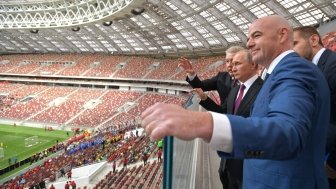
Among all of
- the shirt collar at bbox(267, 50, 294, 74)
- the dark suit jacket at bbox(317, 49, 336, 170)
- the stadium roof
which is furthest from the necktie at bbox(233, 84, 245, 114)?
the stadium roof

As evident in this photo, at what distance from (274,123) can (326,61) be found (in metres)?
2.32

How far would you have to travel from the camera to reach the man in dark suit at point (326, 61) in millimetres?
3209

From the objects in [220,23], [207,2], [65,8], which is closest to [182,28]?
[220,23]

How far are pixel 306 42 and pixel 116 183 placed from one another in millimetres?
13297

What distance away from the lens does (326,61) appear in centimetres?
346

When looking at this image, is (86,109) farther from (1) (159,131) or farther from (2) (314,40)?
(1) (159,131)

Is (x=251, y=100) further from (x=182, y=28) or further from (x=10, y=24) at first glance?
(x=10, y=24)

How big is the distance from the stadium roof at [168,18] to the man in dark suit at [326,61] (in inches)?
778

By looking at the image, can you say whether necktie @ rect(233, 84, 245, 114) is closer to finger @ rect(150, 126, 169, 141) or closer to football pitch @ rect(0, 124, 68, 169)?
finger @ rect(150, 126, 169, 141)

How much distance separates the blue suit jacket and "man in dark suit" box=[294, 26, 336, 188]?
4.63 feet

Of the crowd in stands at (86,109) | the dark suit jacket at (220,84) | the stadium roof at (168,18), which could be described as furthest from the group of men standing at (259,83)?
the crowd in stands at (86,109)

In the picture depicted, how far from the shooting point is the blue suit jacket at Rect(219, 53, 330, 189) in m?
1.46

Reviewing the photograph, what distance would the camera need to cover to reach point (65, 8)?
42.4 metres

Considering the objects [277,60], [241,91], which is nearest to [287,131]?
[277,60]
